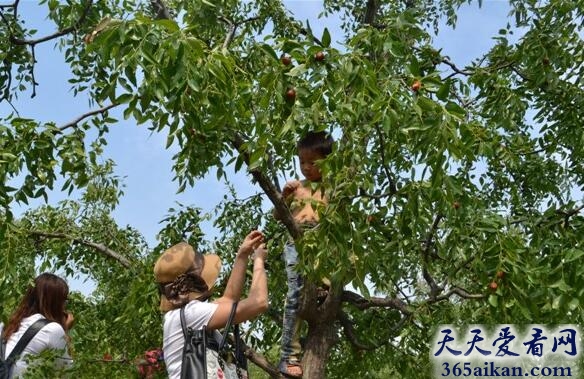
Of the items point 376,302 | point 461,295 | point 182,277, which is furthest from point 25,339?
point 461,295

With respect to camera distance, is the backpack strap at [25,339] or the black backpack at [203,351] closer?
the black backpack at [203,351]

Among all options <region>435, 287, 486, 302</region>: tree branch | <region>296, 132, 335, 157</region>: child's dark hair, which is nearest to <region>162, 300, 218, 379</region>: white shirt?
<region>296, 132, 335, 157</region>: child's dark hair

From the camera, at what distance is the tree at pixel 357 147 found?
2.75 meters

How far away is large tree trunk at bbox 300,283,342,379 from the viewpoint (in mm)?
4078

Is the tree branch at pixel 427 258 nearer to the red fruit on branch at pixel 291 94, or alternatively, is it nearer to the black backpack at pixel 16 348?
the red fruit on branch at pixel 291 94

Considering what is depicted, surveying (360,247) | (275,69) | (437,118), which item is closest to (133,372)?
(360,247)

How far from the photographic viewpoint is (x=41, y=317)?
3.34 meters

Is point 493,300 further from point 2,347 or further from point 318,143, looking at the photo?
point 2,347

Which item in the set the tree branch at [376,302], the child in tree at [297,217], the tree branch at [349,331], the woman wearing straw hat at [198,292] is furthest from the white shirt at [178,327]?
the tree branch at [349,331]

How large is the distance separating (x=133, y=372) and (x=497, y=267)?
1.92 meters

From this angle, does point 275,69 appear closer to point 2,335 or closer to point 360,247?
point 360,247

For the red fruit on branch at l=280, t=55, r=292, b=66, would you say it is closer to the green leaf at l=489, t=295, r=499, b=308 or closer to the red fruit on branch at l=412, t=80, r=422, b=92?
the red fruit on branch at l=412, t=80, r=422, b=92

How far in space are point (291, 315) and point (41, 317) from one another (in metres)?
1.34

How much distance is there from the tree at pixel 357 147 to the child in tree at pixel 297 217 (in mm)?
87
